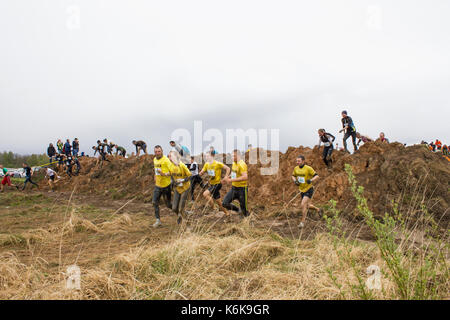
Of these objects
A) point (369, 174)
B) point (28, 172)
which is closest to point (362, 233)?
point (369, 174)

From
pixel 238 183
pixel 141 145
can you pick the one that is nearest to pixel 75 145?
pixel 141 145

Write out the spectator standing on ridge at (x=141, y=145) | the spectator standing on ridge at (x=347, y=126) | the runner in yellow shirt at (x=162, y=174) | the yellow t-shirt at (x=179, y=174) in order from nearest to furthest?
the runner in yellow shirt at (x=162, y=174)
the yellow t-shirt at (x=179, y=174)
the spectator standing on ridge at (x=347, y=126)
the spectator standing on ridge at (x=141, y=145)

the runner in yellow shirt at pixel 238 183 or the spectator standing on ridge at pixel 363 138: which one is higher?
the spectator standing on ridge at pixel 363 138

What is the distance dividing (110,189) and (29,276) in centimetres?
1580

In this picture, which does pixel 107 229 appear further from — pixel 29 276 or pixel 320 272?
pixel 320 272

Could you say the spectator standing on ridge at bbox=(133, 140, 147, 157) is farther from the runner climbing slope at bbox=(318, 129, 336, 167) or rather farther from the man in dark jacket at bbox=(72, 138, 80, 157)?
the runner climbing slope at bbox=(318, 129, 336, 167)

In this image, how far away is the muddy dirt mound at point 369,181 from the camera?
32.6 feet

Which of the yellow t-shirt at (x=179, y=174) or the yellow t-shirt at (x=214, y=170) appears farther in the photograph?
the yellow t-shirt at (x=214, y=170)

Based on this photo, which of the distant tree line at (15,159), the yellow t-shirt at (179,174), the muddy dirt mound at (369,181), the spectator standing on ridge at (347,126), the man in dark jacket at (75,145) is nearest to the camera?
the yellow t-shirt at (179,174)

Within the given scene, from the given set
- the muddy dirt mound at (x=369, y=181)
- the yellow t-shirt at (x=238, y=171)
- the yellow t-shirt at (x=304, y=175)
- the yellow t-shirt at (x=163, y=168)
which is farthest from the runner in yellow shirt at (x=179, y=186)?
the yellow t-shirt at (x=304, y=175)

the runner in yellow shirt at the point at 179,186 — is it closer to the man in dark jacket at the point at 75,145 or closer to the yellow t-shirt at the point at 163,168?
the yellow t-shirt at the point at 163,168

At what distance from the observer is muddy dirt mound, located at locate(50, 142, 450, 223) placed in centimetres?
994

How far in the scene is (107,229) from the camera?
7.15 m
